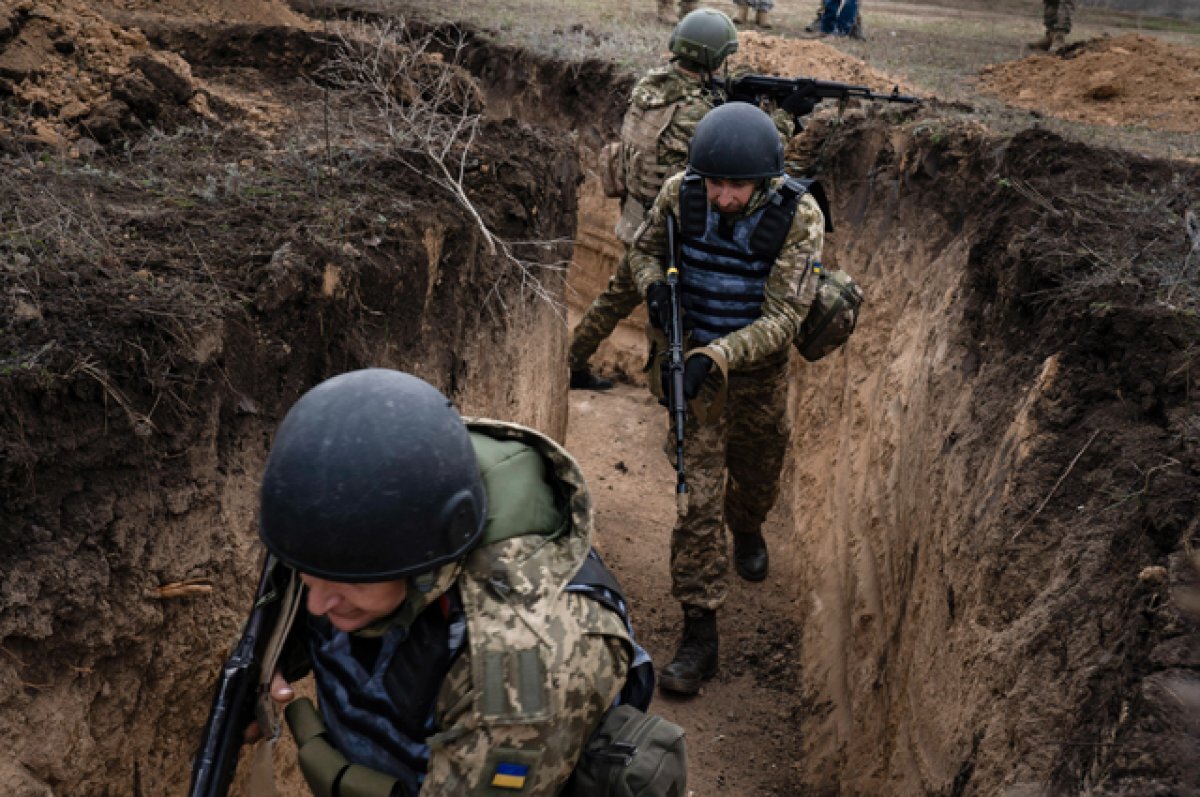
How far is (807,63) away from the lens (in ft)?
36.5

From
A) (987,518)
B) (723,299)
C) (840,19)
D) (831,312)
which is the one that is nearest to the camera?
(987,518)

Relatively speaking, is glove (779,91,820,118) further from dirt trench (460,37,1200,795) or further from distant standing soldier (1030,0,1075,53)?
distant standing soldier (1030,0,1075,53)

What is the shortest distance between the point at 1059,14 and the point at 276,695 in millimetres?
15933

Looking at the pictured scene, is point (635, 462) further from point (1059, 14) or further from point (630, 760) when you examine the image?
point (1059, 14)

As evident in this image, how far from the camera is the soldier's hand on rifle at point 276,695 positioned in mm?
2416

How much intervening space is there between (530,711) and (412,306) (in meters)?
2.97

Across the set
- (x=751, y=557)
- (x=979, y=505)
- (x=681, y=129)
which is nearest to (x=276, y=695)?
(x=979, y=505)

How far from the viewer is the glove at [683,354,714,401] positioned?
468 centimetres

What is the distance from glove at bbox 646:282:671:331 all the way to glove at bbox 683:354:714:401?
371mm

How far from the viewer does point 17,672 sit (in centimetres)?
288

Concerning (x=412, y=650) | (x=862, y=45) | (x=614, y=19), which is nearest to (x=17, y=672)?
(x=412, y=650)

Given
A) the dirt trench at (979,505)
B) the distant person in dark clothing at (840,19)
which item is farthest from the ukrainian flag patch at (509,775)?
the distant person in dark clothing at (840,19)

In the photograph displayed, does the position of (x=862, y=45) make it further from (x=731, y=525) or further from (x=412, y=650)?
(x=412, y=650)

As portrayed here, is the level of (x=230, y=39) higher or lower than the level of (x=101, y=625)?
higher
